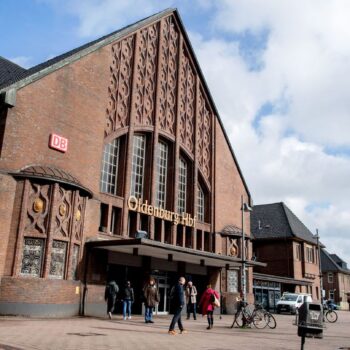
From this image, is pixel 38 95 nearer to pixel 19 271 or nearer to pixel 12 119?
pixel 12 119

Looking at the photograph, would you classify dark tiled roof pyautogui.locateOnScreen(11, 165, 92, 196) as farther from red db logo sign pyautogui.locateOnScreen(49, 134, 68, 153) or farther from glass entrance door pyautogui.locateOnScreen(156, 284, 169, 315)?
glass entrance door pyautogui.locateOnScreen(156, 284, 169, 315)

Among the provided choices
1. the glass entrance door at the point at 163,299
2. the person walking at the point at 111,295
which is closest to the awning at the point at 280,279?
the glass entrance door at the point at 163,299

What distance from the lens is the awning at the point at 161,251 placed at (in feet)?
67.9

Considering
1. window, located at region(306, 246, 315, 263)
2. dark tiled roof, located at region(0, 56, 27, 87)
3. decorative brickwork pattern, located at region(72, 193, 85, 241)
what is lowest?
decorative brickwork pattern, located at region(72, 193, 85, 241)

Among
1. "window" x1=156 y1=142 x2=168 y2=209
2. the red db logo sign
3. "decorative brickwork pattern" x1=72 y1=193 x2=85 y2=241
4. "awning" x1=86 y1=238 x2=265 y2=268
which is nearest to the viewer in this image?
"decorative brickwork pattern" x1=72 y1=193 x2=85 y2=241

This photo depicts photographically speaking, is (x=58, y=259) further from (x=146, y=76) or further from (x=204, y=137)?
(x=204, y=137)

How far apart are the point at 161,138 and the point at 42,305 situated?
14.0 metres

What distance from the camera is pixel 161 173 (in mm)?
28953

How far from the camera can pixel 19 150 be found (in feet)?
64.2

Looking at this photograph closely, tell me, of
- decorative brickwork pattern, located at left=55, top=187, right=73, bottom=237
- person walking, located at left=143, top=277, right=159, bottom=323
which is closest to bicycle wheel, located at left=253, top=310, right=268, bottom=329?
person walking, located at left=143, top=277, right=159, bottom=323

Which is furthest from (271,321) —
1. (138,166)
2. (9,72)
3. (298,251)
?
(298,251)

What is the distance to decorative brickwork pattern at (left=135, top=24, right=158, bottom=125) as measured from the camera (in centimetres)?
2753

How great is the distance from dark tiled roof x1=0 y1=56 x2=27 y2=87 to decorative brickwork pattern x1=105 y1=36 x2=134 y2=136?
4923mm

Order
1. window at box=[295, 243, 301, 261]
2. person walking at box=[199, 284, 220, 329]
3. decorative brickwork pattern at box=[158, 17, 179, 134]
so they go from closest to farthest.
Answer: person walking at box=[199, 284, 220, 329], decorative brickwork pattern at box=[158, 17, 179, 134], window at box=[295, 243, 301, 261]
